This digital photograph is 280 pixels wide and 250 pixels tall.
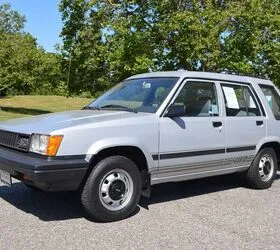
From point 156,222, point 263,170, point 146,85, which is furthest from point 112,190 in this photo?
point 263,170

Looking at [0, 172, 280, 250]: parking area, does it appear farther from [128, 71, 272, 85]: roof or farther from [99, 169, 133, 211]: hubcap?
[128, 71, 272, 85]: roof

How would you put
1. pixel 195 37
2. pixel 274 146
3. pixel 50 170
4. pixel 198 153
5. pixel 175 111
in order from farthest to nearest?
pixel 195 37
pixel 274 146
pixel 198 153
pixel 175 111
pixel 50 170

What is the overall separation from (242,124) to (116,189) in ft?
8.17

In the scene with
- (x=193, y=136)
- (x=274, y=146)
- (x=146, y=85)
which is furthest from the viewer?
(x=274, y=146)

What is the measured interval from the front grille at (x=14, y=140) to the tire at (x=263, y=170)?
371cm

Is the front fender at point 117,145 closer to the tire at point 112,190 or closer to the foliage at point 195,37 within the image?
the tire at point 112,190

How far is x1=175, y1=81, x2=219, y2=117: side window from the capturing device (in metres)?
6.62

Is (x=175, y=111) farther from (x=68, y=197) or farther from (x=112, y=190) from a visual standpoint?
(x=68, y=197)

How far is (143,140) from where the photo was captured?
5973mm

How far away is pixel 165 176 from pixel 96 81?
1960 cm

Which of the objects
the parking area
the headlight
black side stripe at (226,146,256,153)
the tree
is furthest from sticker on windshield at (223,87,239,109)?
the tree

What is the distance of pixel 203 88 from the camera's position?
23.0ft

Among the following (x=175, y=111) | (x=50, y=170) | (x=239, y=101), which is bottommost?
(x=50, y=170)

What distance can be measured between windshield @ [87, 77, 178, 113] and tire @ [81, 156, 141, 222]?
0.88 metres
